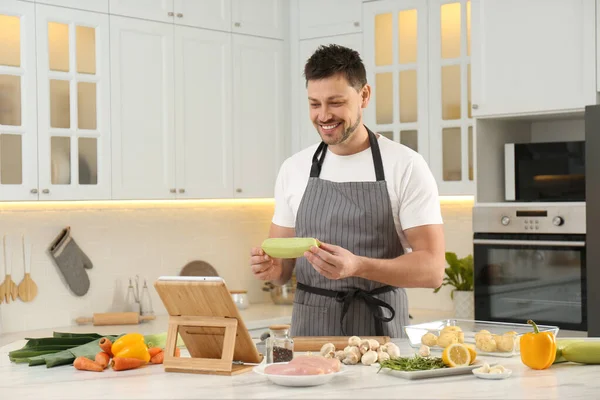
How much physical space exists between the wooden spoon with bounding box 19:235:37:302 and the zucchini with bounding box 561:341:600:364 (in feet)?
10.1

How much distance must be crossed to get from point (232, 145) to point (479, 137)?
4.64 ft

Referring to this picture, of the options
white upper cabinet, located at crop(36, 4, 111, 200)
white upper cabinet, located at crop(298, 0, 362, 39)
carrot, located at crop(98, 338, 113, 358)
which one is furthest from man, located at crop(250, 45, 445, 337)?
white upper cabinet, located at crop(298, 0, 362, 39)

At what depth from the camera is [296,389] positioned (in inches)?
85.7

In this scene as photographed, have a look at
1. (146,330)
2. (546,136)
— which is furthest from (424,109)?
(146,330)

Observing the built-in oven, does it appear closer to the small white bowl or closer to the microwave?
the microwave

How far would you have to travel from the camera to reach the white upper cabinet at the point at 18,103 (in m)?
4.32

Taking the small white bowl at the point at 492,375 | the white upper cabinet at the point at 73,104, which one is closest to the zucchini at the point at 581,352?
the small white bowl at the point at 492,375

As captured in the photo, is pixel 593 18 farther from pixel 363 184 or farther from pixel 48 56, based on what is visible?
pixel 48 56

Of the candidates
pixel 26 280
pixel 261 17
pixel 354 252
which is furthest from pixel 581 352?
pixel 261 17

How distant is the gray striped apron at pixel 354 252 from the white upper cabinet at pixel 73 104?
5.66ft

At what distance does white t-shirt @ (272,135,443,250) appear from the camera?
3.06 m

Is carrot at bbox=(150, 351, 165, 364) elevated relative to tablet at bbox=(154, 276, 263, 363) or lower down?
lower down

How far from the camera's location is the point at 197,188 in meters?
5.05

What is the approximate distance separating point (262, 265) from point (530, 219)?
1.93 m
